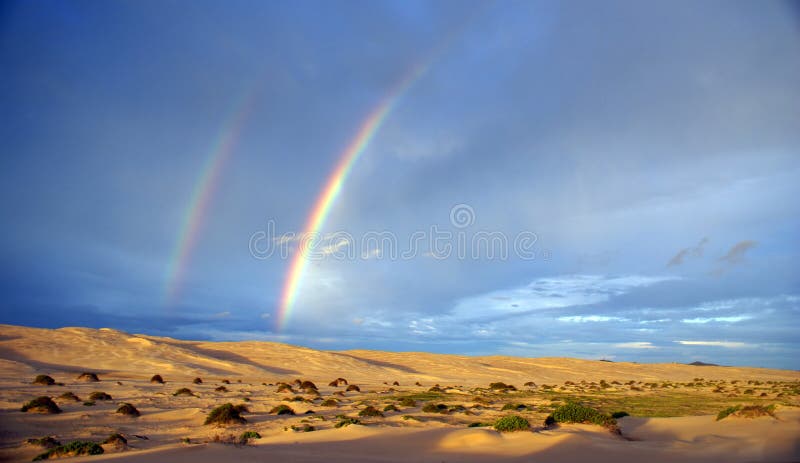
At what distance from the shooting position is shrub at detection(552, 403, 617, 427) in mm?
17144

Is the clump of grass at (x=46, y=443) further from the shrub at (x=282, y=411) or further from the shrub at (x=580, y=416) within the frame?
the shrub at (x=580, y=416)

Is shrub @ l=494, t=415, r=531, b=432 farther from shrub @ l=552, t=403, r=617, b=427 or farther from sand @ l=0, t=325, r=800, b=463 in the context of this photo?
shrub @ l=552, t=403, r=617, b=427

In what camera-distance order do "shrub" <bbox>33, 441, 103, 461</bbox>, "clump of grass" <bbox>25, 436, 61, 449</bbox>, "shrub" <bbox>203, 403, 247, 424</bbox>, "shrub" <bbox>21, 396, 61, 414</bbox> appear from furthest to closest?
"shrub" <bbox>21, 396, 61, 414</bbox>
"shrub" <bbox>203, 403, 247, 424</bbox>
"clump of grass" <bbox>25, 436, 61, 449</bbox>
"shrub" <bbox>33, 441, 103, 461</bbox>

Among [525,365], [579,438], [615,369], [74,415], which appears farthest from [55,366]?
[615,369]

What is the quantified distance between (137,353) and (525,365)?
68794mm

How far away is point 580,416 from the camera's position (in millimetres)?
17906

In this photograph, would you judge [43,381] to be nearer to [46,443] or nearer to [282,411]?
[282,411]

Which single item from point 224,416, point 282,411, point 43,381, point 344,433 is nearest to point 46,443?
point 224,416

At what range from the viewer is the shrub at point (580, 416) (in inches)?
675

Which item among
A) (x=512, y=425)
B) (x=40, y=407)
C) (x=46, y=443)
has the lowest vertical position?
(x=46, y=443)

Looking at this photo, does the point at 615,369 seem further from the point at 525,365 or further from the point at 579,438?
the point at 579,438

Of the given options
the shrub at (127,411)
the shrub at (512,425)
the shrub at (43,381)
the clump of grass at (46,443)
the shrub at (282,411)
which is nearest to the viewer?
the clump of grass at (46,443)

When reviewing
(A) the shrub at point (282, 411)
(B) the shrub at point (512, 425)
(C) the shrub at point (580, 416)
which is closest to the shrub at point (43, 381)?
(A) the shrub at point (282, 411)

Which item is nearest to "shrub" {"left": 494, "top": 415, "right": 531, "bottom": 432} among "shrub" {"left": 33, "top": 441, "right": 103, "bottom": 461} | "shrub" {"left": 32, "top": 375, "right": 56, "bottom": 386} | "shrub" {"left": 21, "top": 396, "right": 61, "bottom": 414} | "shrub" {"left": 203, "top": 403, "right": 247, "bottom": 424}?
"shrub" {"left": 203, "top": 403, "right": 247, "bottom": 424}
